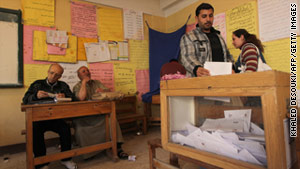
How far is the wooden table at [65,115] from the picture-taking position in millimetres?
1597

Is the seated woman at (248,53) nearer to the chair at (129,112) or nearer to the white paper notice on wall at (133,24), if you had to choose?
the chair at (129,112)

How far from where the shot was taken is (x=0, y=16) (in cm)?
239

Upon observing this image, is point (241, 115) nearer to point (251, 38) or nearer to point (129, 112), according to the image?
point (251, 38)

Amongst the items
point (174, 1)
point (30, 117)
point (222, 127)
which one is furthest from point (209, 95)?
point (174, 1)

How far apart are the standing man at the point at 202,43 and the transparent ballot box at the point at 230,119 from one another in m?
0.36

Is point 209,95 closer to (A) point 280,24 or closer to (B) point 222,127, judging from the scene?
(B) point 222,127

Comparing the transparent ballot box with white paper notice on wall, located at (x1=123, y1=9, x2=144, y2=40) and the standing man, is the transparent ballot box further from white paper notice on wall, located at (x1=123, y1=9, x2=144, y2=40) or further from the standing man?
white paper notice on wall, located at (x1=123, y1=9, x2=144, y2=40)

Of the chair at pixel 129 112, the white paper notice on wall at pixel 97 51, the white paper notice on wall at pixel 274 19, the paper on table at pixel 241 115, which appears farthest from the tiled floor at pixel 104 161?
the white paper notice on wall at pixel 274 19

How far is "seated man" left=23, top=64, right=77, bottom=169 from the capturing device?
175 centimetres

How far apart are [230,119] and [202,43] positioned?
2.08ft

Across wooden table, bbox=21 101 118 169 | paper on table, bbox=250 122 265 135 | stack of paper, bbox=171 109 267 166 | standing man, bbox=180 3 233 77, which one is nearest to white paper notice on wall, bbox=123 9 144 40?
wooden table, bbox=21 101 118 169

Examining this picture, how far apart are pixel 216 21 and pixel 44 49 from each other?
2876 mm

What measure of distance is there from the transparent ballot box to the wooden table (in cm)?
144

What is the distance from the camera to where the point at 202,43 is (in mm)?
1093
